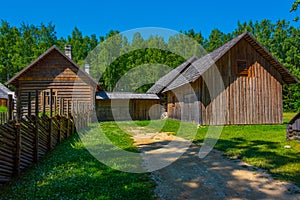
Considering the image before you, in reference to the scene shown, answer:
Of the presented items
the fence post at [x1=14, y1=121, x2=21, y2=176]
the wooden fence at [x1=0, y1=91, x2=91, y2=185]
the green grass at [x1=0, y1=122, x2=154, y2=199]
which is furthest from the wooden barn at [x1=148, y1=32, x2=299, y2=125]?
the fence post at [x1=14, y1=121, x2=21, y2=176]

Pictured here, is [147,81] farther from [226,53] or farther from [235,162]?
[235,162]

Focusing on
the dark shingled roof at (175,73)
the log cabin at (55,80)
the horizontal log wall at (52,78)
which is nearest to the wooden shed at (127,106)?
the dark shingled roof at (175,73)

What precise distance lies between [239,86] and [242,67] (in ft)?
4.78

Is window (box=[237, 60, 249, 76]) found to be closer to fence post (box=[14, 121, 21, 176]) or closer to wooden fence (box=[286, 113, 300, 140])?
wooden fence (box=[286, 113, 300, 140])

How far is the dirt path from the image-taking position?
15.8 feet

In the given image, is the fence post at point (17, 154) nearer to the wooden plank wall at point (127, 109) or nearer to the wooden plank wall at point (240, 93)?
the wooden plank wall at point (240, 93)

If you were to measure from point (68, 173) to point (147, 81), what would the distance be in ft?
136

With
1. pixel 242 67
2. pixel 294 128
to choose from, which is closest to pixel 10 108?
pixel 294 128

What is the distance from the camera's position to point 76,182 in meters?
5.30

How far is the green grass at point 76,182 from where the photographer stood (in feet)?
15.2

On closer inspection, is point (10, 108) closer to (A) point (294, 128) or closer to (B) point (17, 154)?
(B) point (17, 154)

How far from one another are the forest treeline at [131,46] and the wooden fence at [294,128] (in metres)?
35.4

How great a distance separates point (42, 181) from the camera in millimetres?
5387

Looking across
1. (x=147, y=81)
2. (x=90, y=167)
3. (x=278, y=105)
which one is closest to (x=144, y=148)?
(x=90, y=167)
